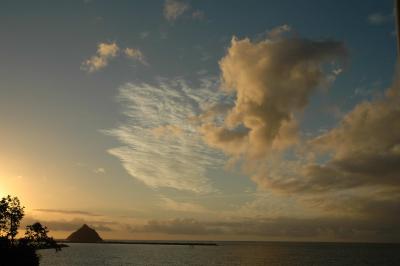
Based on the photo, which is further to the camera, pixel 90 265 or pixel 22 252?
pixel 90 265

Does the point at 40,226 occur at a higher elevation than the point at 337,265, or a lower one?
higher

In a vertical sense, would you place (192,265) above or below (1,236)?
below

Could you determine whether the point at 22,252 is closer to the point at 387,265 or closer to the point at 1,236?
the point at 1,236

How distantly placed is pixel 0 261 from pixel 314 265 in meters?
123

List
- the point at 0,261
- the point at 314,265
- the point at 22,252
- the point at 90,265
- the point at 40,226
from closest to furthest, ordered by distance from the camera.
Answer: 1. the point at 0,261
2. the point at 22,252
3. the point at 40,226
4. the point at 90,265
5. the point at 314,265

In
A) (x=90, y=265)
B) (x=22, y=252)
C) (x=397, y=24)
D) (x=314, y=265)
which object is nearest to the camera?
(x=397, y=24)

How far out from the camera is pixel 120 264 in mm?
155375

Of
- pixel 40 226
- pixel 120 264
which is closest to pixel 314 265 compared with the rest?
pixel 120 264

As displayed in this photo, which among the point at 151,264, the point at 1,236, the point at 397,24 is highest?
the point at 397,24

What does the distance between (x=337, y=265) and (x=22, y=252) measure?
129 metres

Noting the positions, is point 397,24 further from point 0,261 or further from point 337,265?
point 337,265

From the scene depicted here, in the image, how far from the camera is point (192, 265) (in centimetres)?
15288

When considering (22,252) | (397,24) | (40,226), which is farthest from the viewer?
(40,226)

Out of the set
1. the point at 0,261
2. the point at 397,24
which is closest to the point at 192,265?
the point at 0,261
